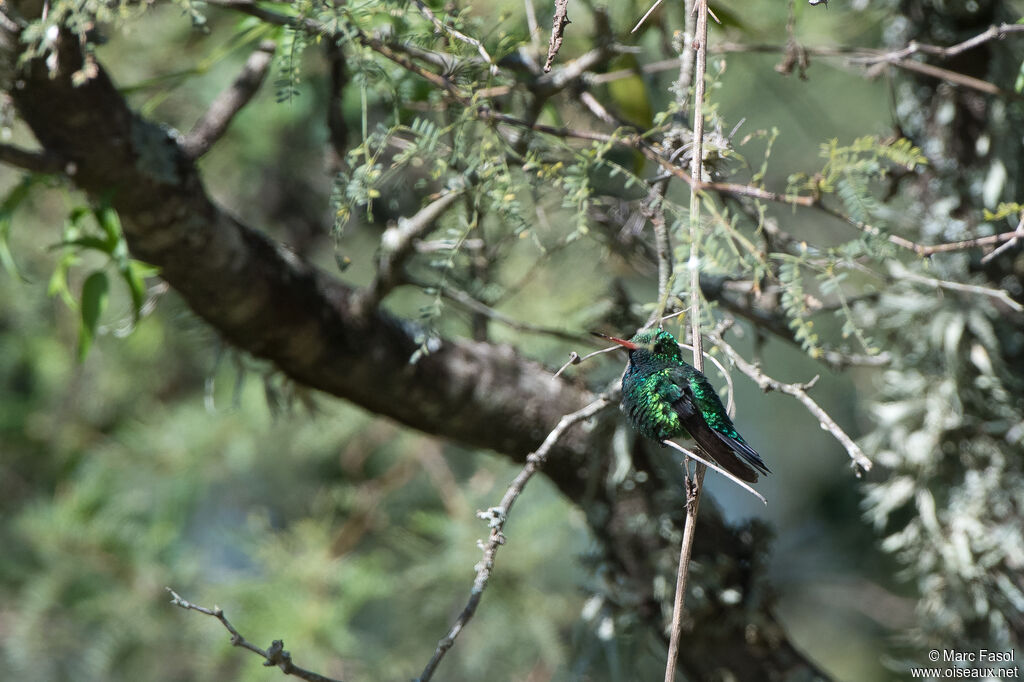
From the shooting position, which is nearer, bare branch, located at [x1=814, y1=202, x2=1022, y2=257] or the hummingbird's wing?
the hummingbird's wing

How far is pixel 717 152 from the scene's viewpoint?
895 mm

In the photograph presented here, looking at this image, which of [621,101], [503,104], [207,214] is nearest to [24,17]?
[207,214]

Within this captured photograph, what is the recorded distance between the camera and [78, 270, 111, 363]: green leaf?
115 cm

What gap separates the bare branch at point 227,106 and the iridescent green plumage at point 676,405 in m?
0.67

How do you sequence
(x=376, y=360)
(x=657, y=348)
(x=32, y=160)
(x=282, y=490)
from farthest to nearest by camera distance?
(x=282, y=490) < (x=376, y=360) < (x=32, y=160) < (x=657, y=348)

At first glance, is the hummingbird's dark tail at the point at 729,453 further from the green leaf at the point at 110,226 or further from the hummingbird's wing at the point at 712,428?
the green leaf at the point at 110,226

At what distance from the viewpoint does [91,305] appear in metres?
1.15

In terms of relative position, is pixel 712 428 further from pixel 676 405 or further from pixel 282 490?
pixel 282 490

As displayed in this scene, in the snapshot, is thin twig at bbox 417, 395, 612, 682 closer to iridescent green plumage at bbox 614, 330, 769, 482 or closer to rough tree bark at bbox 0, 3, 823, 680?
iridescent green plumage at bbox 614, 330, 769, 482

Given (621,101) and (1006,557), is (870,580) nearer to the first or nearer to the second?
(1006,557)

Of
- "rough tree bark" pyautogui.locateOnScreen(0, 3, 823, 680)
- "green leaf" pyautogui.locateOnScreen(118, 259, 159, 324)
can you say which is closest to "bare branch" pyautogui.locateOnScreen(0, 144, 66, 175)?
"rough tree bark" pyautogui.locateOnScreen(0, 3, 823, 680)

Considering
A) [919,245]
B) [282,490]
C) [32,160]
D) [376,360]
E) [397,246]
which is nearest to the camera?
[919,245]

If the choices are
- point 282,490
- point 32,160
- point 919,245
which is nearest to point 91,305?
point 32,160

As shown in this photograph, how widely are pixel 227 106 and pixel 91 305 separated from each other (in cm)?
33
